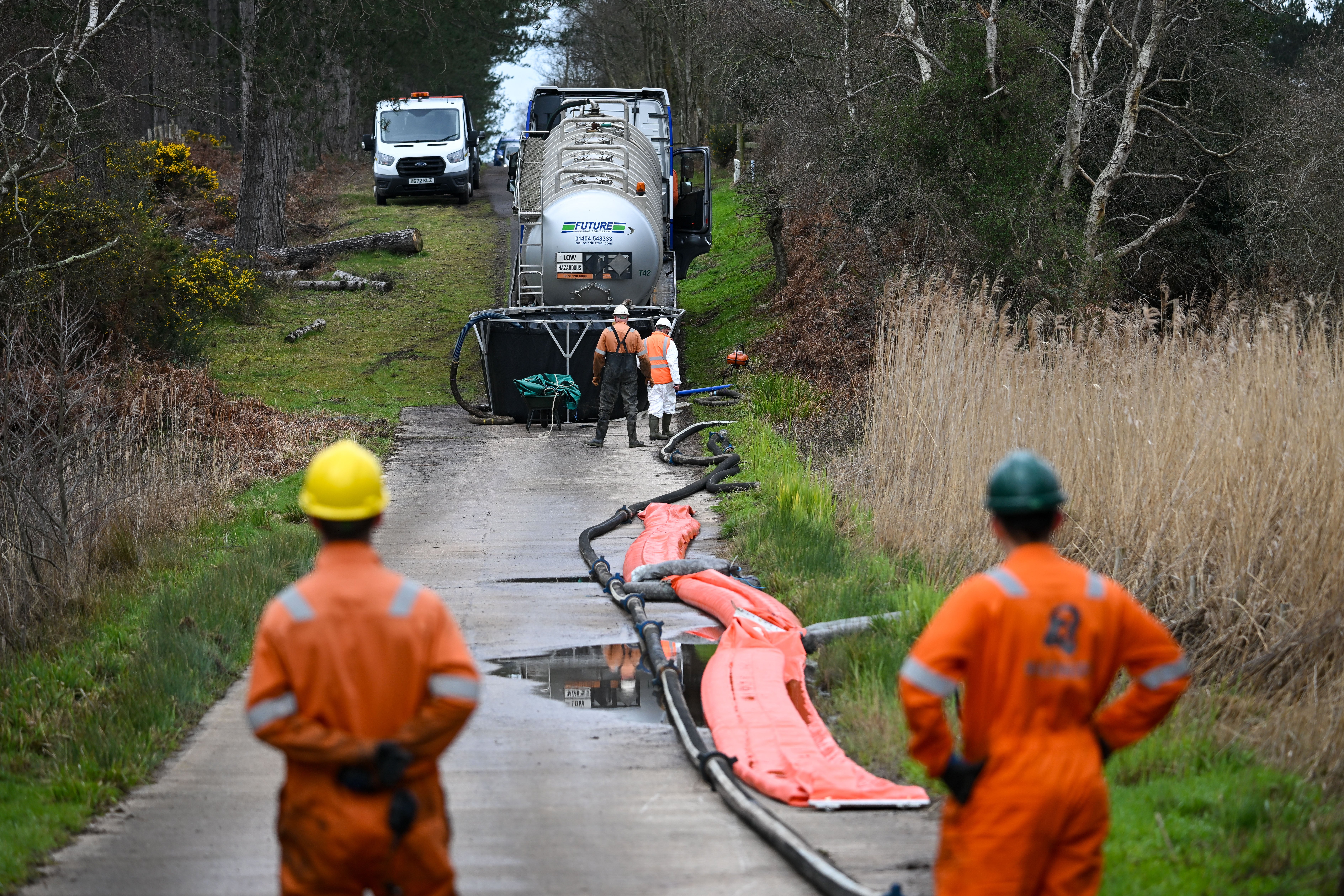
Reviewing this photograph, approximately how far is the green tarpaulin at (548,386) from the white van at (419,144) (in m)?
18.7

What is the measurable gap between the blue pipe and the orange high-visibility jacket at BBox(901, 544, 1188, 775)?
604 inches

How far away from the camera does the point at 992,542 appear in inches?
357

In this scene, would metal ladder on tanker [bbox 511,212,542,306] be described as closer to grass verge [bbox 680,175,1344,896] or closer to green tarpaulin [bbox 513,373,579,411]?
green tarpaulin [bbox 513,373,579,411]

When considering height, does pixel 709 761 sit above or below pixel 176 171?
below

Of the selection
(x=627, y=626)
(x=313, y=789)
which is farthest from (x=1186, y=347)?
(x=313, y=789)

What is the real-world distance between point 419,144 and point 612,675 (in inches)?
1127

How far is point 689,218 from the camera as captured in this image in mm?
21688

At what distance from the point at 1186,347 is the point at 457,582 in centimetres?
593

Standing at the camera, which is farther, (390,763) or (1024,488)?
(1024,488)

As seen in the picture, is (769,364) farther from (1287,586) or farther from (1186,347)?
(1287,586)

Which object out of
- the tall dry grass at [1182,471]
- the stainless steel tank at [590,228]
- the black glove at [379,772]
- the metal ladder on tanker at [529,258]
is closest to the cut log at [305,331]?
the stainless steel tank at [590,228]

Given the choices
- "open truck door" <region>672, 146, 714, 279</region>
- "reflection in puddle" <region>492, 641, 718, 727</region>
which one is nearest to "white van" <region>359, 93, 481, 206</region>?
"open truck door" <region>672, 146, 714, 279</region>

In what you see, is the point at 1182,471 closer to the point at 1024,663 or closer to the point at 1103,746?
the point at 1103,746

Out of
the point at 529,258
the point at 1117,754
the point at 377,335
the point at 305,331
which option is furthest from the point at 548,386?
the point at 1117,754
